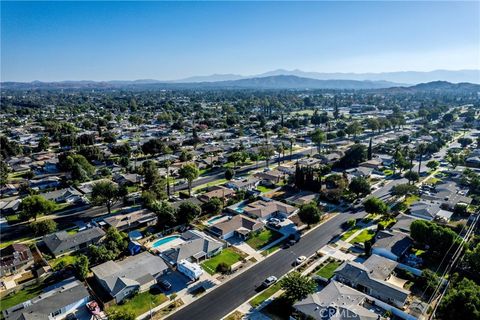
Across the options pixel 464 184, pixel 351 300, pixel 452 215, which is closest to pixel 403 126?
pixel 464 184

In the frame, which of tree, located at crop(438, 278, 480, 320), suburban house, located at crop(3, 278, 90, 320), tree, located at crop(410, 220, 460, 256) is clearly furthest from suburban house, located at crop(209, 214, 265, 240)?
tree, located at crop(438, 278, 480, 320)

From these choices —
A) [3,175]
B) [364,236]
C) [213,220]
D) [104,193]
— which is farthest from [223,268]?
[3,175]

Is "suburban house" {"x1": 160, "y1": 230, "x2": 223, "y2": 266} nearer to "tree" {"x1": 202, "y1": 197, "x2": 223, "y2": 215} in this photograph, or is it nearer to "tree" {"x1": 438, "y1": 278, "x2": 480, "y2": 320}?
"tree" {"x1": 202, "y1": 197, "x2": 223, "y2": 215}

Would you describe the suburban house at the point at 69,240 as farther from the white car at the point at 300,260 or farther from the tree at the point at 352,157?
the tree at the point at 352,157

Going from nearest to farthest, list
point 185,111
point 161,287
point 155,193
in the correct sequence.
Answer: point 161,287 → point 155,193 → point 185,111

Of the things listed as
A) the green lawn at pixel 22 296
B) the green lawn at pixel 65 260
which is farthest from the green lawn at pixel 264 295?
the green lawn at pixel 65 260

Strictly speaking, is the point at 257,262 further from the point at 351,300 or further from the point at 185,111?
the point at 185,111
